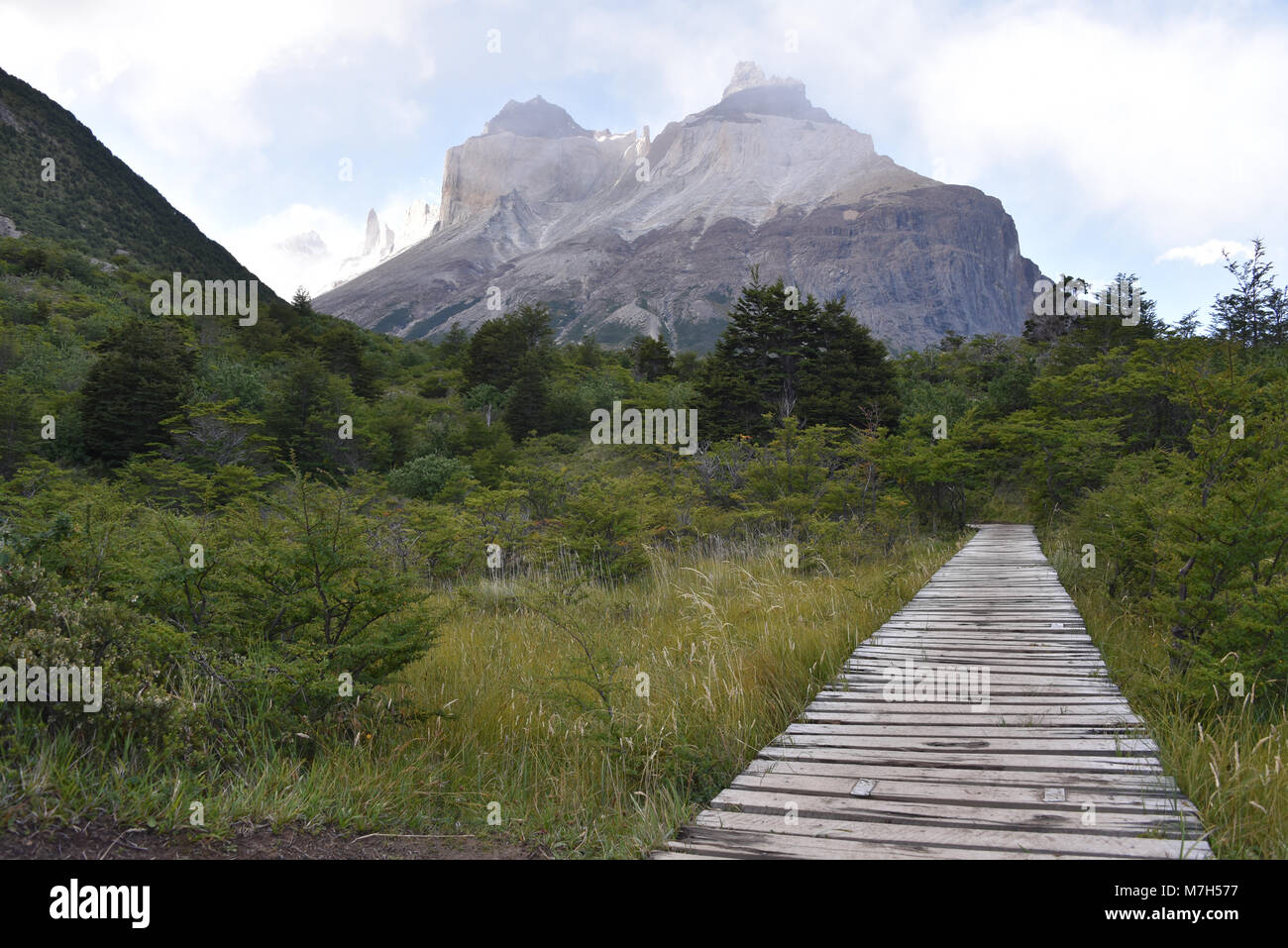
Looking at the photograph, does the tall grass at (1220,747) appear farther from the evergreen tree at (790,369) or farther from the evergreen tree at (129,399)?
the evergreen tree at (129,399)

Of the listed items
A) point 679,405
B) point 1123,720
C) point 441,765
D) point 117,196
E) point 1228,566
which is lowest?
point 441,765

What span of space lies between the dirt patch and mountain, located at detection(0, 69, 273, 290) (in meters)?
52.5

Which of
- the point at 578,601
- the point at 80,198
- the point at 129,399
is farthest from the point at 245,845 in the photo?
the point at 80,198

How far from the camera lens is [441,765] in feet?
10.0

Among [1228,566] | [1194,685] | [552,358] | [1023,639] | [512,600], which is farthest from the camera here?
[552,358]

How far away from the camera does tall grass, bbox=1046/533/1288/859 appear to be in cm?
210

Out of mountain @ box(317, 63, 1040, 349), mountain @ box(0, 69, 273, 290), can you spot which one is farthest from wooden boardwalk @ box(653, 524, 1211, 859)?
mountain @ box(317, 63, 1040, 349)

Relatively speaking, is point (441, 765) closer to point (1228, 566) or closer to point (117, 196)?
point (1228, 566)

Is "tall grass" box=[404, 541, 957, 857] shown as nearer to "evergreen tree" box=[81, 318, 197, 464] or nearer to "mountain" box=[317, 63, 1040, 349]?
"evergreen tree" box=[81, 318, 197, 464]

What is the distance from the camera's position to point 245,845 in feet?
7.06

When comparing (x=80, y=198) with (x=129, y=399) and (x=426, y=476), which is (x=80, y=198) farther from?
(x=426, y=476)

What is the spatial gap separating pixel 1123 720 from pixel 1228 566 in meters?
1.56
